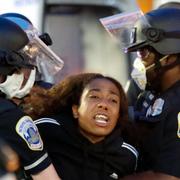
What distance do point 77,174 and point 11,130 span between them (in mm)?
514

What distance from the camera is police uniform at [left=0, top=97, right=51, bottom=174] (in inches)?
111

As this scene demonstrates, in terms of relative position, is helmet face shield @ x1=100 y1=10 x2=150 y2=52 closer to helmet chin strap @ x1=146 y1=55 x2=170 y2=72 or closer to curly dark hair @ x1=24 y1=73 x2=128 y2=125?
helmet chin strap @ x1=146 y1=55 x2=170 y2=72

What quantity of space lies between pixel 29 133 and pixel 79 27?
4.25m

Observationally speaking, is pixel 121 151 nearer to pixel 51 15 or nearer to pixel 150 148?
pixel 150 148

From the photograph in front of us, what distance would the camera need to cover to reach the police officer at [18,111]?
9.33 feet

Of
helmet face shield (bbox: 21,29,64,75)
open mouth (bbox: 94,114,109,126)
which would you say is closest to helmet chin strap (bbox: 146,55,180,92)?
open mouth (bbox: 94,114,109,126)

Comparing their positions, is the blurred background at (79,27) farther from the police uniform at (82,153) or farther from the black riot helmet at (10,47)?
the black riot helmet at (10,47)

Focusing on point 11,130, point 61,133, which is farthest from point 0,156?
point 61,133

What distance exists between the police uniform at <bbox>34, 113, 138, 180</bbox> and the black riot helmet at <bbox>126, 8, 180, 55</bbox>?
499mm

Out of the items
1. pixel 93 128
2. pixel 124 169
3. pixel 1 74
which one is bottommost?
pixel 124 169

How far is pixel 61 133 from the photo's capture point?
10.8ft

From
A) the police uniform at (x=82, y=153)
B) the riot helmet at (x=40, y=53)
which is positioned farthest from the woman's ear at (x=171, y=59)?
the riot helmet at (x=40, y=53)

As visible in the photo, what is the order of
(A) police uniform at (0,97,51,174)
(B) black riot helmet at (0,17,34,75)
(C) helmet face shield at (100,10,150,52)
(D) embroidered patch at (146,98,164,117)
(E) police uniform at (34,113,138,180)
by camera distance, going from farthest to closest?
(C) helmet face shield at (100,10,150,52) → (D) embroidered patch at (146,98,164,117) → (E) police uniform at (34,113,138,180) → (B) black riot helmet at (0,17,34,75) → (A) police uniform at (0,97,51,174)

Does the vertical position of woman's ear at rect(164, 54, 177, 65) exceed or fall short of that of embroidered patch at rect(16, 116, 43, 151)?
it exceeds it
